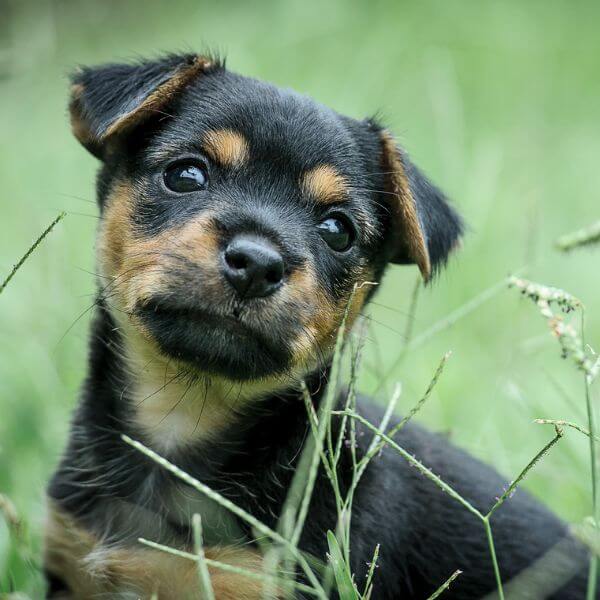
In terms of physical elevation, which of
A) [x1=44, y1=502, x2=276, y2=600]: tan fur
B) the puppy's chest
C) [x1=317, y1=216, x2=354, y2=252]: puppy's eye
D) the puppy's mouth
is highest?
[x1=317, y1=216, x2=354, y2=252]: puppy's eye

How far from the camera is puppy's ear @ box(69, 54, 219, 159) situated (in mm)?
4434

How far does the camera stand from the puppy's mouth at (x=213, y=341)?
3.95 metres

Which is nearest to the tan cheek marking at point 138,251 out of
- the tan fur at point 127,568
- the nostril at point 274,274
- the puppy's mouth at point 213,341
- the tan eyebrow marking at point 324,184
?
the puppy's mouth at point 213,341

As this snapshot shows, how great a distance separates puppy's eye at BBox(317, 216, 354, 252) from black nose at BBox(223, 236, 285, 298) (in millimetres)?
704

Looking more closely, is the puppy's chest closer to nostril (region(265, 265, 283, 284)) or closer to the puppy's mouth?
the puppy's mouth

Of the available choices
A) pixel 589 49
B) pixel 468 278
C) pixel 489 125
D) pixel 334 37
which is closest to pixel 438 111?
pixel 468 278

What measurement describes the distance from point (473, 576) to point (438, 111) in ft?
16.8

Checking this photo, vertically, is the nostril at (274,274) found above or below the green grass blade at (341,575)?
above

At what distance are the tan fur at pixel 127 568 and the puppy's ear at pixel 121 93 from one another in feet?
5.71

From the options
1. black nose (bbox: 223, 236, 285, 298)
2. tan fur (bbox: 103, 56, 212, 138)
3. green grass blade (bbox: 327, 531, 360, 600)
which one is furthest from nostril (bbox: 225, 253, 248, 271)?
green grass blade (bbox: 327, 531, 360, 600)

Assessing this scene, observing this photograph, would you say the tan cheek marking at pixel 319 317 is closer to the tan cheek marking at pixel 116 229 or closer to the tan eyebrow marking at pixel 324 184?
the tan eyebrow marking at pixel 324 184

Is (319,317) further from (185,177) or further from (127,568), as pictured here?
(127,568)

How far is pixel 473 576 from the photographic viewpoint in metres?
4.79

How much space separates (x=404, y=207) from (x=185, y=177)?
3.45 feet
